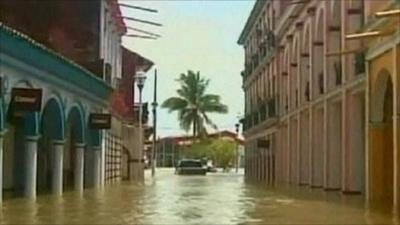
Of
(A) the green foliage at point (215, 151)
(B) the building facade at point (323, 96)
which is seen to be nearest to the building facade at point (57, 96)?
(B) the building facade at point (323, 96)

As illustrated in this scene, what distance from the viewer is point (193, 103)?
98500mm

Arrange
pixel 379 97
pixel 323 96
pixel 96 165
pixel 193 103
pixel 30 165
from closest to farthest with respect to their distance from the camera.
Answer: pixel 30 165
pixel 379 97
pixel 323 96
pixel 96 165
pixel 193 103

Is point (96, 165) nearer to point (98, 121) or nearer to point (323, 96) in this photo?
point (98, 121)

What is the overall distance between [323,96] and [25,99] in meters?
16.1

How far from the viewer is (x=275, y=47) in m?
54.6

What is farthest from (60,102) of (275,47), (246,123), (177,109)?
(177,109)

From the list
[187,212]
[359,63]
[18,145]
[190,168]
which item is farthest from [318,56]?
[190,168]

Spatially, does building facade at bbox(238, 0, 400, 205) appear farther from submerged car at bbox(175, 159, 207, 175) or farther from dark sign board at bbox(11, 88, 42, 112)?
submerged car at bbox(175, 159, 207, 175)

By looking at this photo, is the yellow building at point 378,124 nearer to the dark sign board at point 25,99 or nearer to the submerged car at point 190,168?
the dark sign board at point 25,99

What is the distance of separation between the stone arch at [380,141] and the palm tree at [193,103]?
69.7 meters

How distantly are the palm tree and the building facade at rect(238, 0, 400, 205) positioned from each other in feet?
118

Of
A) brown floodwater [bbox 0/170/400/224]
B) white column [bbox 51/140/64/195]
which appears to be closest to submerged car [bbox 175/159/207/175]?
white column [bbox 51/140/64/195]

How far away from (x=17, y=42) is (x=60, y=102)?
6.54 meters

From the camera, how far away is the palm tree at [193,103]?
98.8m
